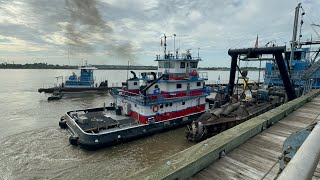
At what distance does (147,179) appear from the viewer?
3.26 m

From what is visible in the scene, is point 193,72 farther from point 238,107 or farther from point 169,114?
point 238,107

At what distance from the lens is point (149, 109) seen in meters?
16.7

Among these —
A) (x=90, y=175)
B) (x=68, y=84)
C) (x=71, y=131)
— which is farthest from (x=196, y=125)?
(x=68, y=84)

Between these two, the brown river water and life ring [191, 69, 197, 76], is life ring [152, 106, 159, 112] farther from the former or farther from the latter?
life ring [191, 69, 197, 76]

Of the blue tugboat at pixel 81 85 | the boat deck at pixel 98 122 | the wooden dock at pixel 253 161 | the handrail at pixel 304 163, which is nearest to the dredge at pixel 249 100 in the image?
the boat deck at pixel 98 122

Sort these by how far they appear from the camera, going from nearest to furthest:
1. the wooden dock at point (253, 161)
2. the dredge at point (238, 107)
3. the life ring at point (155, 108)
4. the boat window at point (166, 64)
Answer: the wooden dock at point (253, 161)
the dredge at point (238, 107)
the life ring at point (155, 108)
the boat window at point (166, 64)

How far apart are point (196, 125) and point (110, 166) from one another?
6.77 m

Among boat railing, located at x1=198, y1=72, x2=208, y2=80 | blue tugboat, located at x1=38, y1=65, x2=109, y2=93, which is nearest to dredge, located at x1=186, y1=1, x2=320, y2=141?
boat railing, located at x1=198, y1=72, x2=208, y2=80

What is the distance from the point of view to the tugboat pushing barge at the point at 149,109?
14688mm

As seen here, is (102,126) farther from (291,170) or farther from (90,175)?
(291,170)

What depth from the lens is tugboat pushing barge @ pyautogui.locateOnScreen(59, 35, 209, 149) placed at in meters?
14.7

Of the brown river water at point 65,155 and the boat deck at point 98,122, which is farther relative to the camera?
the boat deck at point 98,122

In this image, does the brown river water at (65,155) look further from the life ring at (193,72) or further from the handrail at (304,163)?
the handrail at (304,163)

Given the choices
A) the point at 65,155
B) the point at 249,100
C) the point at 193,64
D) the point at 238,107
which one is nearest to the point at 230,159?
the point at 65,155
